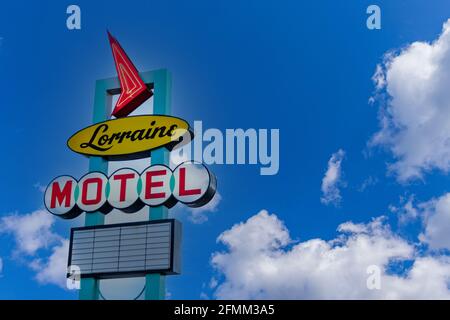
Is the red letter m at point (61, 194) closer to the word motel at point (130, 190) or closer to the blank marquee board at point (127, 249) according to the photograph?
the word motel at point (130, 190)

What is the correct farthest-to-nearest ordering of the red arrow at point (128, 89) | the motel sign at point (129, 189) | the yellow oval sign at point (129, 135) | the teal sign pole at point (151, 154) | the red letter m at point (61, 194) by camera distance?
the red arrow at point (128, 89) → the red letter m at point (61, 194) → the yellow oval sign at point (129, 135) → the motel sign at point (129, 189) → the teal sign pole at point (151, 154)

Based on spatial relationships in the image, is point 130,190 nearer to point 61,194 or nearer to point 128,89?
point 61,194

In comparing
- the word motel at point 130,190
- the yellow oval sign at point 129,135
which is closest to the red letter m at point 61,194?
the word motel at point 130,190

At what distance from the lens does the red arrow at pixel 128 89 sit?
1839cm

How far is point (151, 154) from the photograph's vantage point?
17703 mm

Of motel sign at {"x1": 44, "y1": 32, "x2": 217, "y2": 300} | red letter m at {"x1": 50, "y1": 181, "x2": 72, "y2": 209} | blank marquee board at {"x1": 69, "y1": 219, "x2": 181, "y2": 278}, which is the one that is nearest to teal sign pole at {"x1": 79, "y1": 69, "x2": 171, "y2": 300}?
motel sign at {"x1": 44, "y1": 32, "x2": 217, "y2": 300}

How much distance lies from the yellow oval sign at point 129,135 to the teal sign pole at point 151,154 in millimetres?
291

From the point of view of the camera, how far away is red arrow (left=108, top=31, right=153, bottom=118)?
18.4 m

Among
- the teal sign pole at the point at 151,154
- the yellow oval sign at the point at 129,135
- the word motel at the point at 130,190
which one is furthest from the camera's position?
the yellow oval sign at the point at 129,135

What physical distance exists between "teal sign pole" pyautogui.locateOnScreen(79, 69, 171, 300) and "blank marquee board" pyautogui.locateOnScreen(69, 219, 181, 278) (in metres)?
0.27

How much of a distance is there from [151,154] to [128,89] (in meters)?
2.52
